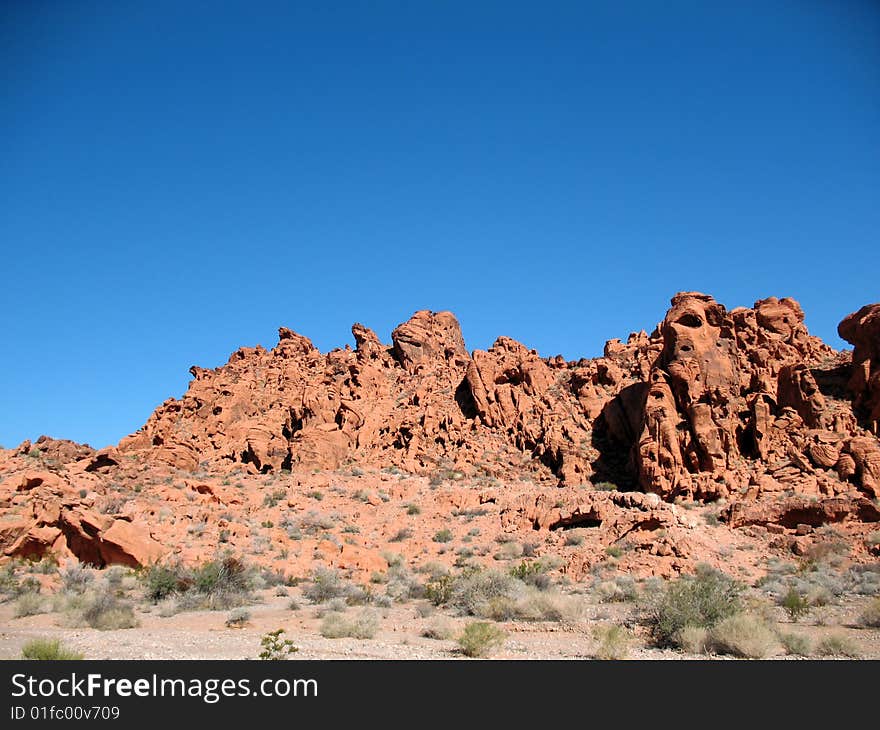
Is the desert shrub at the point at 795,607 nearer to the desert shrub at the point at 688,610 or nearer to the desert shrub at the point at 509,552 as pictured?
the desert shrub at the point at 688,610

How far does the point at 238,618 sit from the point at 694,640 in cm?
920

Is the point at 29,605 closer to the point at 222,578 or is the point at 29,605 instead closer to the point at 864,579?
the point at 222,578

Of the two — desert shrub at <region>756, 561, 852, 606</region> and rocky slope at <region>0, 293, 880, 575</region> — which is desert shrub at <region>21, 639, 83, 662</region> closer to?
rocky slope at <region>0, 293, 880, 575</region>

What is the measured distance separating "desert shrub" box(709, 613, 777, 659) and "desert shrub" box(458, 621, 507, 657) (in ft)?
12.2

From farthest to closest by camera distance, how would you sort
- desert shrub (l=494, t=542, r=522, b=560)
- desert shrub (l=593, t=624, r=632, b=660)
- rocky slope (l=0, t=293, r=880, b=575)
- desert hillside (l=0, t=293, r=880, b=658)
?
desert shrub (l=494, t=542, r=522, b=560) → rocky slope (l=0, t=293, r=880, b=575) → desert hillside (l=0, t=293, r=880, b=658) → desert shrub (l=593, t=624, r=632, b=660)

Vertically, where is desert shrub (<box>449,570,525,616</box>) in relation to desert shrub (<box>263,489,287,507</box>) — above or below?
below

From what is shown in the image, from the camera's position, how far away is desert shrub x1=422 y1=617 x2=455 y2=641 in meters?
11.9

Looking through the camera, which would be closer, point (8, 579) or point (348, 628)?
point (348, 628)

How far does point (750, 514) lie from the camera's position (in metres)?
24.4

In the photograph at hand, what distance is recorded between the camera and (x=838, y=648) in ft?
34.4

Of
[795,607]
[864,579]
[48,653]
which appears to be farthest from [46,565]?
[864,579]

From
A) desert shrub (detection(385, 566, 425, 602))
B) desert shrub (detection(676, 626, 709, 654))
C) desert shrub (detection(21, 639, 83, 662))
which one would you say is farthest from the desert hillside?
desert shrub (detection(21, 639, 83, 662))

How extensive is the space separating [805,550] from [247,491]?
1040 inches
